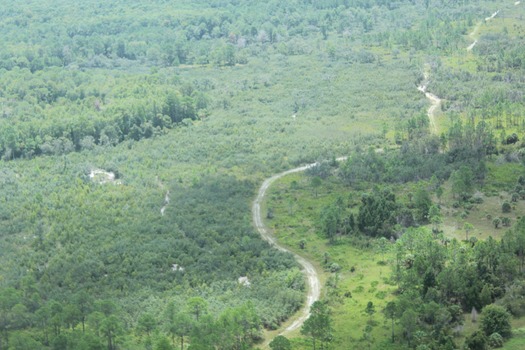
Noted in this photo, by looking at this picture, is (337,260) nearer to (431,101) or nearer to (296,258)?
(296,258)

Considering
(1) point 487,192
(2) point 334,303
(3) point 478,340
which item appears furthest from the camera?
(1) point 487,192

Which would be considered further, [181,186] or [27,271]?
[181,186]

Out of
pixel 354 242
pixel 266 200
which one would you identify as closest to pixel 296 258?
pixel 354 242

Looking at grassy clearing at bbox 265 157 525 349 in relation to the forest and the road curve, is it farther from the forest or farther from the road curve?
the road curve

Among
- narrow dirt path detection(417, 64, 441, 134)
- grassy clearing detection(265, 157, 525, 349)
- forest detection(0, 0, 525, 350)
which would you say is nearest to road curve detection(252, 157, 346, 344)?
forest detection(0, 0, 525, 350)

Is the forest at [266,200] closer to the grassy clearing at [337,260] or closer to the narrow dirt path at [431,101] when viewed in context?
the grassy clearing at [337,260]

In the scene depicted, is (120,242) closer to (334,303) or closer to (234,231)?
(234,231)

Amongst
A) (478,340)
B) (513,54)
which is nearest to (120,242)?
(478,340)
